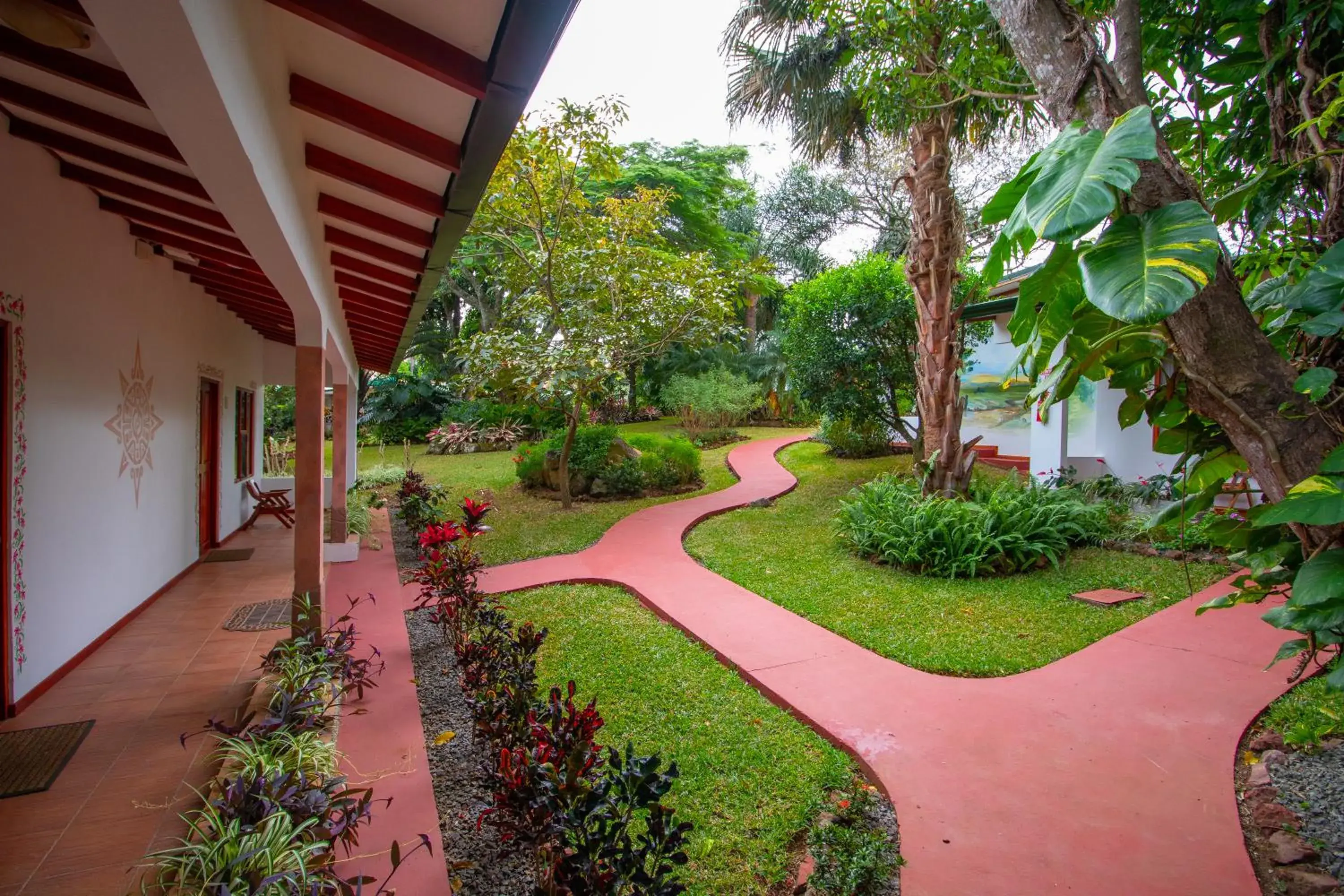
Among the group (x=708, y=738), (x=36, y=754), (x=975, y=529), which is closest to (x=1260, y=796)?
(x=708, y=738)

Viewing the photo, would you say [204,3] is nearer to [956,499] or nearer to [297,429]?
[297,429]

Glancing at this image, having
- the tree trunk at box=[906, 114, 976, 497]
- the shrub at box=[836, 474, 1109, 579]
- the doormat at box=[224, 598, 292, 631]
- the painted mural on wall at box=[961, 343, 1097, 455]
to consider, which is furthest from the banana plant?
the painted mural on wall at box=[961, 343, 1097, 455]

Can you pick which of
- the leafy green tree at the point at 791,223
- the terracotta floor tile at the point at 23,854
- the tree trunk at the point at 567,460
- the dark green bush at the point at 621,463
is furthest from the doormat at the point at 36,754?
the leafy green tree at the point at 791,223

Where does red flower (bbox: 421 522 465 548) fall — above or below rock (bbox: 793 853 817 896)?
above

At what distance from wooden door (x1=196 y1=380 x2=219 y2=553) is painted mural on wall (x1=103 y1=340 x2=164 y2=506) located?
1.85 meters

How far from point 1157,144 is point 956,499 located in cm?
619

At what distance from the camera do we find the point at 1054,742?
3.36m

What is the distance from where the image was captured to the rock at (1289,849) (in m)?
2.48

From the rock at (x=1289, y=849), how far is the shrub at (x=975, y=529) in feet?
12.3

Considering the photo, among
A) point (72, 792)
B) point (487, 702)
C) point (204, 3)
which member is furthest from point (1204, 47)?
point (72, 792)

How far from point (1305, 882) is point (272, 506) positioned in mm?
10631

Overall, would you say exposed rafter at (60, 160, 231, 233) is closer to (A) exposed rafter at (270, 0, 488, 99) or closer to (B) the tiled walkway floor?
(A) exposed rafter at (270, 0, 488, 99)

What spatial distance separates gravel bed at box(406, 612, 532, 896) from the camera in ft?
8.36

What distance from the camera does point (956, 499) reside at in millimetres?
7344
